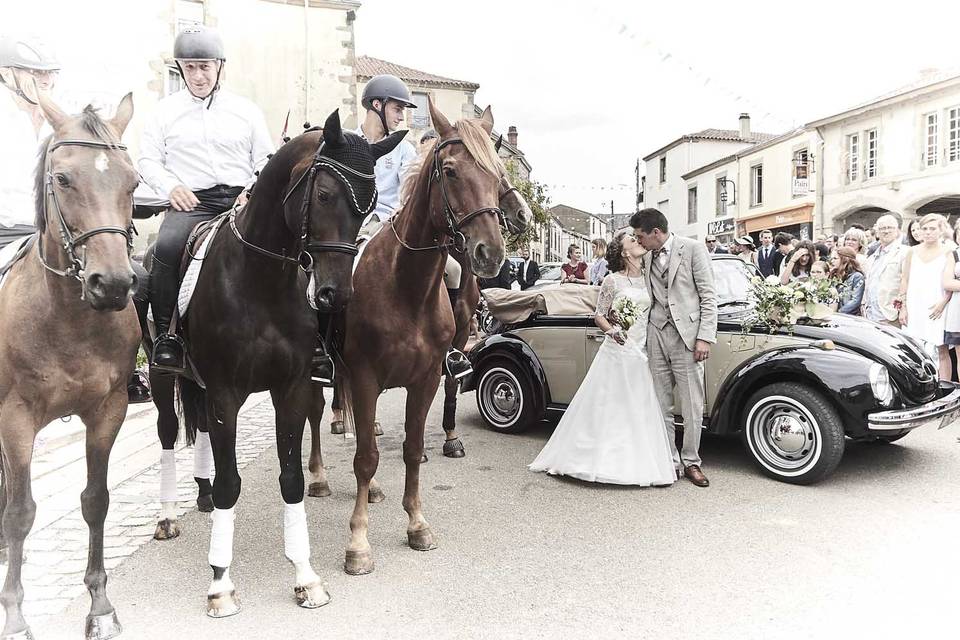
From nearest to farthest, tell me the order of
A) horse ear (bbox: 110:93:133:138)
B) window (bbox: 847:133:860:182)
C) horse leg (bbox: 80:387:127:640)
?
horse ear (bbox: 110:93:133:138), horse leg (bbox: 80:387:127:640), window (bbox: 847:133:860:182)

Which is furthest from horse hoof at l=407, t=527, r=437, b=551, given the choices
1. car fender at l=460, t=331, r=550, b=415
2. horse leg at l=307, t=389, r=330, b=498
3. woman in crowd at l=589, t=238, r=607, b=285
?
woman in crowd at l=589, t=238, r=607, b=285

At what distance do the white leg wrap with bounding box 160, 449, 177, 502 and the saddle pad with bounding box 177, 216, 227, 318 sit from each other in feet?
4.53

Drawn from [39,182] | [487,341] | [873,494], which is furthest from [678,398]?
[39,182]

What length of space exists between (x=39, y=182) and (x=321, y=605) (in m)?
2.39

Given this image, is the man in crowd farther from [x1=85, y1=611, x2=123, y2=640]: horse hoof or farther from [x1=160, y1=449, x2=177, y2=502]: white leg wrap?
[x1=85, y1=611, x2=123, y2=640]: horse hoof

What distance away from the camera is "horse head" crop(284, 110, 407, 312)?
10.1 ft

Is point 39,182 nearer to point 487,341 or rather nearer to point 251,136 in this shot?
point 251,136

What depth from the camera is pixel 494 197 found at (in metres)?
3.72

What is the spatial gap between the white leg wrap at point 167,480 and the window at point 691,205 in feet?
139

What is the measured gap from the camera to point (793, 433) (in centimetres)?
531

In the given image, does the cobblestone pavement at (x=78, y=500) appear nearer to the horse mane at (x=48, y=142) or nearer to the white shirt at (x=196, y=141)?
the horse mane at (x=48, y=142)

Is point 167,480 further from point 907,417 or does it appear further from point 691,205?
point 691,205

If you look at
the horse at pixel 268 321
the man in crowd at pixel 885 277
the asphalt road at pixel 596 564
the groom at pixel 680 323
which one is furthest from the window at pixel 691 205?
the horse at pixel 268 321

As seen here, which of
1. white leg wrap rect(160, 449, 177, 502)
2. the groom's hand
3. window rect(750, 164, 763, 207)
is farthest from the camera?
window rect(750, 164, 763, 207)
